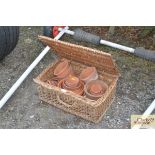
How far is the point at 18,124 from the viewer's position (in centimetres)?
242

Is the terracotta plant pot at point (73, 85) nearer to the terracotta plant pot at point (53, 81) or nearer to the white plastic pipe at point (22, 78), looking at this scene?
the terracotta plant pot at point (53, 81)

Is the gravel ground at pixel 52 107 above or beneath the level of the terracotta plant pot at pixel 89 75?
beneath

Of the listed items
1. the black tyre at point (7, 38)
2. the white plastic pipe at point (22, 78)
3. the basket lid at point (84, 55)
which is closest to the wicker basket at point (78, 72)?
the basket lid at point (84, 55)

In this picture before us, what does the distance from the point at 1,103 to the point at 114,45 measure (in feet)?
3.12

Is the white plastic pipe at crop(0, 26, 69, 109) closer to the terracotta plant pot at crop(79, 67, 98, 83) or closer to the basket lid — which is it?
the basket lid

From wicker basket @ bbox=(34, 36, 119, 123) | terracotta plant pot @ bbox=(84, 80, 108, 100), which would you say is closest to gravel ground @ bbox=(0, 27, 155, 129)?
wicker basket @ bbox=(34, 36, 119, 123)

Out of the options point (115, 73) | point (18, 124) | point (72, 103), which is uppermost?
point (115, 73)

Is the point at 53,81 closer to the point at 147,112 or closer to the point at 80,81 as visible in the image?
the point at 80,81

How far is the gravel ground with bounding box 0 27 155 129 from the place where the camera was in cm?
242

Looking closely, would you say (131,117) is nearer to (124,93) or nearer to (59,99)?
(124,93)

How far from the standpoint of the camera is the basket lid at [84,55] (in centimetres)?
232
